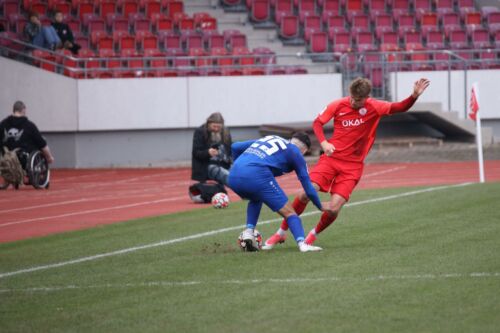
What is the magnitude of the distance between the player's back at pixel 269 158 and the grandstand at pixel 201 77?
1816cm

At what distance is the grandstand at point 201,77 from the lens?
30.5 metres

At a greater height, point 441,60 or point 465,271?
point 441,60

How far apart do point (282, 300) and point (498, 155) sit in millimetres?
22100

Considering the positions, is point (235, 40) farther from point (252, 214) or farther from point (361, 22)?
point (252, 214)

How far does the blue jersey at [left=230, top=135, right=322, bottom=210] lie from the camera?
451 inches

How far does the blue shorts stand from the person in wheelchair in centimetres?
1243

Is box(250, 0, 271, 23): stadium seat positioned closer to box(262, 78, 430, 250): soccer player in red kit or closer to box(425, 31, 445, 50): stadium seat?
box(425, 31, 445, 50): stadium seat

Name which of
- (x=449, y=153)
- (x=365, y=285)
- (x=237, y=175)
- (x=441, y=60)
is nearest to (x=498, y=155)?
(x=449, y=153)

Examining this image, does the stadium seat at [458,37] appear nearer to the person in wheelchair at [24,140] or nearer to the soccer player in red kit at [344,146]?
the person in wheelchair at [24,140]

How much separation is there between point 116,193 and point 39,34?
8.95 meters

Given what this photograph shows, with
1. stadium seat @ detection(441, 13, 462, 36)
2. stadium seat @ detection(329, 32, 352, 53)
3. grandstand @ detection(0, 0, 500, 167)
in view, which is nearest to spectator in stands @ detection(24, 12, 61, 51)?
grandstand @ detection(0, 0, 500, 167)

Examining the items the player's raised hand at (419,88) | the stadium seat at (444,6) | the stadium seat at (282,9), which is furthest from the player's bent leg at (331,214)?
the stadium seat at (444,6)

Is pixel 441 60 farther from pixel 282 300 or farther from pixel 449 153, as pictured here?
pixel 282 300

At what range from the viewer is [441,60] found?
1224 inches
